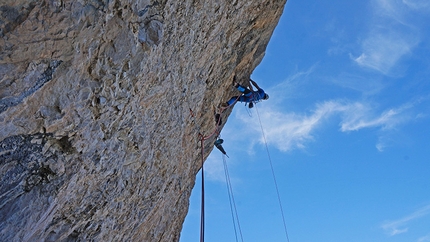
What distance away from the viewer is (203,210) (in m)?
7.12

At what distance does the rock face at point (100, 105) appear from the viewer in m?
4.48

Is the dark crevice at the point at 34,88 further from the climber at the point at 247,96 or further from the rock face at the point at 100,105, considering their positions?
the climber at the point at 247,96

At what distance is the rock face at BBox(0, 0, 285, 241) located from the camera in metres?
4.48

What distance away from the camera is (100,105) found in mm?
5512

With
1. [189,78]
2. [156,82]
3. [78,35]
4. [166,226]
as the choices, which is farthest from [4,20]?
[166,226]

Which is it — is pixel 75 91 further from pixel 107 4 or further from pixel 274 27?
pixel 274 27

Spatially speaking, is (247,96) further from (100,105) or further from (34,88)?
(34,88)

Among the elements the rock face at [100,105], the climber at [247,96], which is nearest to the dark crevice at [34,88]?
the rock face at [100,105]

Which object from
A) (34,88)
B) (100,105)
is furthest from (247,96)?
(34,88)

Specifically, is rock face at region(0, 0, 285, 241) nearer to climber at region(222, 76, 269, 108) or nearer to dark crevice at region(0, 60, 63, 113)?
dark crevice at region(0, 60, 63, 113)

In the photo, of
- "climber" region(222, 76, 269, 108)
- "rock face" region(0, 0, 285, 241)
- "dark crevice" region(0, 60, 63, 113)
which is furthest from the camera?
"climber" region(222, 76, 269, 108)

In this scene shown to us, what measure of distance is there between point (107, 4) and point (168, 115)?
3031 millimetres

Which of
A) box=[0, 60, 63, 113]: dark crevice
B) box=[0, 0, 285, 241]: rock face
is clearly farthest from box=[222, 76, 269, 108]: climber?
box=[0, 60, 63, 113]: dark crevice

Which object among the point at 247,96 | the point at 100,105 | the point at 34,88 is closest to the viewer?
the point at 34,88
